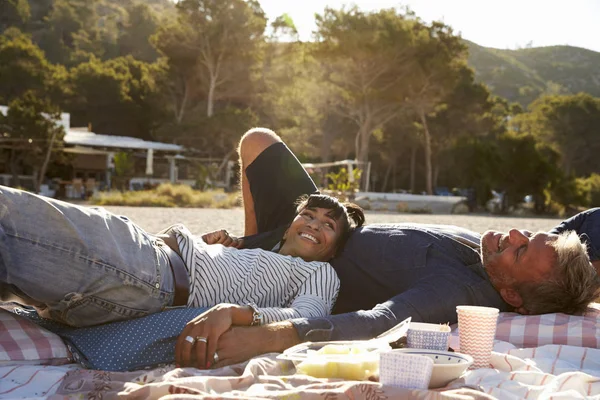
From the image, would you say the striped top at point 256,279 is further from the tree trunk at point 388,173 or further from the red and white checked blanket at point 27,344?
the tree trunk at point 388,173

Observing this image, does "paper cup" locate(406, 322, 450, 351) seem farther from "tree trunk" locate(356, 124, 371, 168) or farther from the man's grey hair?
"tree trunk" locate(356, 124, 371, 168)

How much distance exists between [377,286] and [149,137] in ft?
107

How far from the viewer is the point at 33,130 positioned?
2255 centimetres

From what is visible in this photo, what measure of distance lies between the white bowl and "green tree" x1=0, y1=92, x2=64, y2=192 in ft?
73.7

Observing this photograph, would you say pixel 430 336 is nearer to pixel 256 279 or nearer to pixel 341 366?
pixel 341 366

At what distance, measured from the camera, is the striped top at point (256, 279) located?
2609 millimetres

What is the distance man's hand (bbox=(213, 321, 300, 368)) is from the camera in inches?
85.7

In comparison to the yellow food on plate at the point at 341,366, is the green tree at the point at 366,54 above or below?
above

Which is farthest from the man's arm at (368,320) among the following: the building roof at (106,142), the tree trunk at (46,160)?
the building roof at (106,142)

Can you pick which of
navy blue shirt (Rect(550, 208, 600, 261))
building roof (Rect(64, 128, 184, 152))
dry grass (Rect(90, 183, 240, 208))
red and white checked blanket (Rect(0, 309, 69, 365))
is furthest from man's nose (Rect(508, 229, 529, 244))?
building roof (Rect(64, 128, 184, 152))

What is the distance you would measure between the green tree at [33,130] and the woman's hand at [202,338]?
2192 centimetres

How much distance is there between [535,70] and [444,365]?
118 meters

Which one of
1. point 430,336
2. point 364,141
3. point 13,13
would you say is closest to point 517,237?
point 430,336

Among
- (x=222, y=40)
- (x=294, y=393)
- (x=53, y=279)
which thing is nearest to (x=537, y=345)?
(x=294, y=393)
